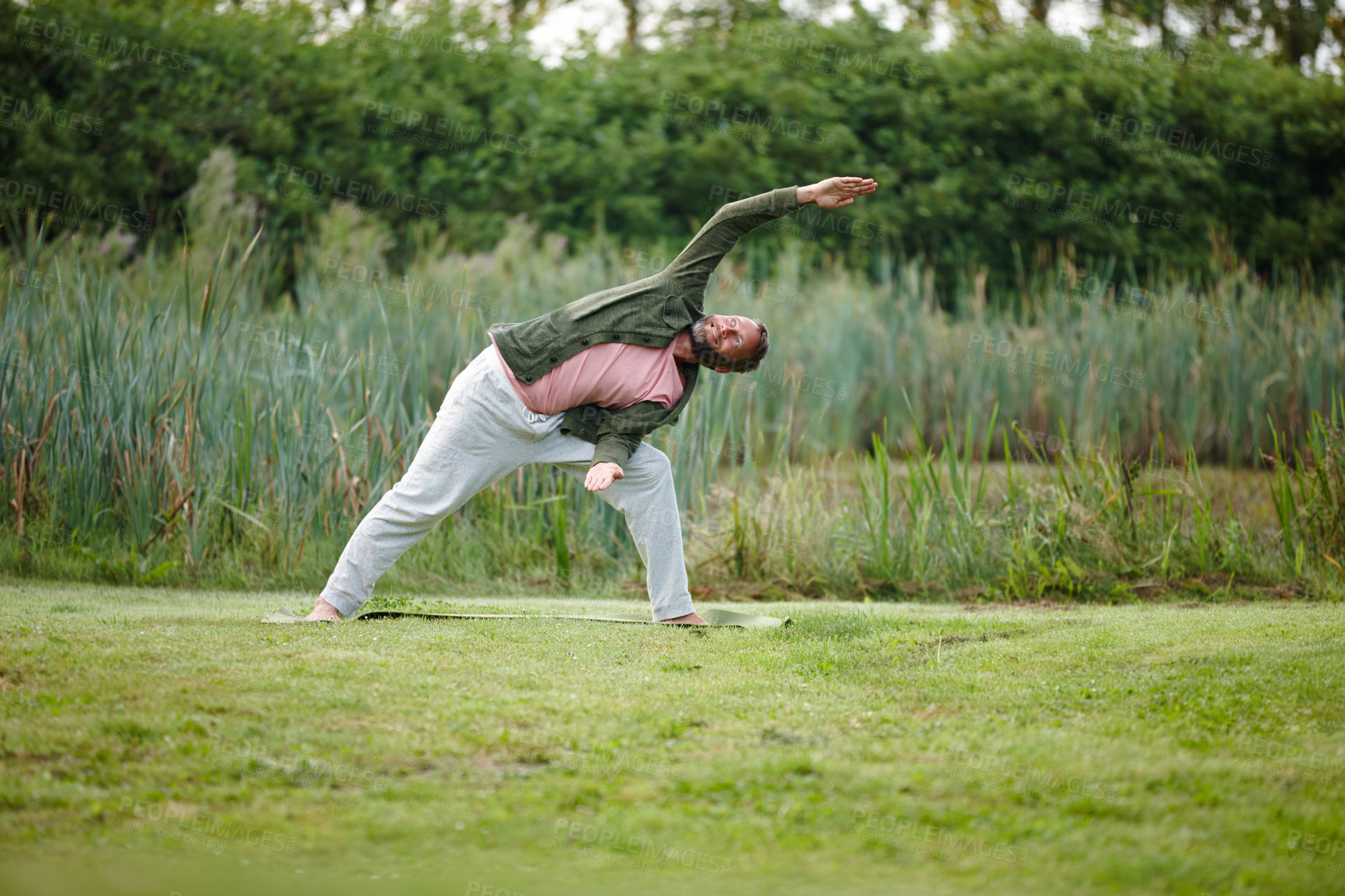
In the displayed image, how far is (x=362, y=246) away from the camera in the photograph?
8117 mm

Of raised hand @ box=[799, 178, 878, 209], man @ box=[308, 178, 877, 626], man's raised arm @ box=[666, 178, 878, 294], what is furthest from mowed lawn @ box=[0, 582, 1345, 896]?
raised hand @ box=[799, 178, 878, 209]

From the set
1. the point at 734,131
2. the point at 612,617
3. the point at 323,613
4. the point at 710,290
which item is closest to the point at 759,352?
the point at 612,617

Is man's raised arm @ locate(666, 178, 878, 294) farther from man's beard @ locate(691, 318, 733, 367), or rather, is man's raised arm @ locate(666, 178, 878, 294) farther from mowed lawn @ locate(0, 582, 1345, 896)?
mowed lawn @ locate(0, 582, 1345, 896)

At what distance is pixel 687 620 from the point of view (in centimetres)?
433

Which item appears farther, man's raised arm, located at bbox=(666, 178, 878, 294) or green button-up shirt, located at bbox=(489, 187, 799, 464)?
man's raised arm, located at bbox=(666, 178, 878, 294)

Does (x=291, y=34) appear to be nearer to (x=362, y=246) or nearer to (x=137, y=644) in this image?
(x=362, y=246)

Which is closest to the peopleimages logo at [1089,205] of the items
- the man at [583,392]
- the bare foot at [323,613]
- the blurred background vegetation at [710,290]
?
the blurred background vegetation at [710,290]

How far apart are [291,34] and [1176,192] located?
7.77m

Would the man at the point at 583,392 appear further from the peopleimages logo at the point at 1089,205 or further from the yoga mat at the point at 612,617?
the peopleimages logo at the point at 1089,205

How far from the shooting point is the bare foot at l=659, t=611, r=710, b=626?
430 centimetres

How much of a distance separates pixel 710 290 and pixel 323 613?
4341mm

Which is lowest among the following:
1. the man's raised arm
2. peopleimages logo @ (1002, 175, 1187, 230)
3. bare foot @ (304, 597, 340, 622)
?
bare foot @ (304, 597, 340, 622)

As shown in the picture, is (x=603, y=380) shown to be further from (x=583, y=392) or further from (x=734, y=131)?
(x=734, y=131)

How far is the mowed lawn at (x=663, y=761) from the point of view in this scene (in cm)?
210
